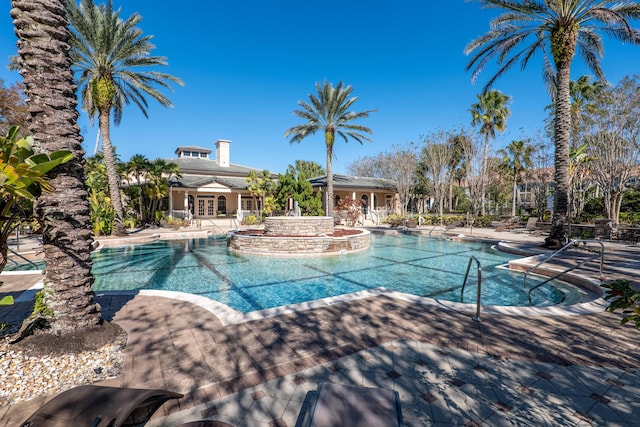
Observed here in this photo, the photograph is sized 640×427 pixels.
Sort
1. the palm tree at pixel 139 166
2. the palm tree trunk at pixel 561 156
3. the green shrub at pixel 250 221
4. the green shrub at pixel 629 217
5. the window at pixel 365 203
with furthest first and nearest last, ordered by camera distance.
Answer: the window at pixel 365 203, the green shrub at pixel 250 221, the green shrub at pixel 629 217, the palm tree at pixel 139 166, the palm tree trunk at pixel 561 156

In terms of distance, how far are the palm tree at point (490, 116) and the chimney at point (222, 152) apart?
88.8 ft

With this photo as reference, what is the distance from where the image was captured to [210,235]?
67.7ft

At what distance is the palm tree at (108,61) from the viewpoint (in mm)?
15922

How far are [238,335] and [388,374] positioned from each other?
232 cm

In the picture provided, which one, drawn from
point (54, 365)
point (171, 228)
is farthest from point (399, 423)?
point (171, 228)

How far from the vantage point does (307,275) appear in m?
9.97

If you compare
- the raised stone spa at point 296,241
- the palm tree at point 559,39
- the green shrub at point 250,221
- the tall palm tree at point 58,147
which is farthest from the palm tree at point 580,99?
the tall palm tree at point 58,147

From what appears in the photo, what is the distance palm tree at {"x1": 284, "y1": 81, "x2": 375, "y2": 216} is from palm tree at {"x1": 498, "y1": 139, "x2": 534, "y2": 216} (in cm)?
1682

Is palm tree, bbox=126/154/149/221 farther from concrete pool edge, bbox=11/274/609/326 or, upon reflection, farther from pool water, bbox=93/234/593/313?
concrete pool edge, bbox=11/274/609/326

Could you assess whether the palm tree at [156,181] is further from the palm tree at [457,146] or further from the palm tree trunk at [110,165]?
the palm tree at [457,146]

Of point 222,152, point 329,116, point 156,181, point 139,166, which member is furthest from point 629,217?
point 222,152

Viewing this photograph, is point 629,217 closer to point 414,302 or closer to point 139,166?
point 414,302

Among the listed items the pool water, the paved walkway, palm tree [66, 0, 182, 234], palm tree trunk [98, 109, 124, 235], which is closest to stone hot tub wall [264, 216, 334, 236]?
the pool water

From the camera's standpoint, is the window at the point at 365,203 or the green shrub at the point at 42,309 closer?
the green shrub at the point at 42,309
